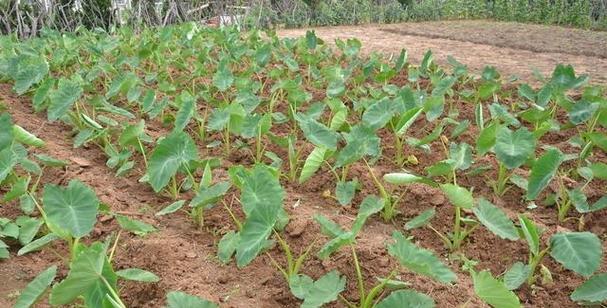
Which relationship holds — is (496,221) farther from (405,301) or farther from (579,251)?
(405,301)

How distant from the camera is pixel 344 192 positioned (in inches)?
77.9

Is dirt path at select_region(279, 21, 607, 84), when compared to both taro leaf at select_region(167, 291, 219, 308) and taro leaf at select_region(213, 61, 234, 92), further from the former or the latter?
taro leaf at select_region(167, 291, 219, 308)

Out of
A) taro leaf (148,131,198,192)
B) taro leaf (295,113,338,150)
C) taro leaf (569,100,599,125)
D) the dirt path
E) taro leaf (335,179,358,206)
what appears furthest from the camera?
the dirt path

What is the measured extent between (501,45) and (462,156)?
3908mm

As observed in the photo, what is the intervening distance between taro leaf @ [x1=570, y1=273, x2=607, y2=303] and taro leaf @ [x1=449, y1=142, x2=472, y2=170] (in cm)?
53

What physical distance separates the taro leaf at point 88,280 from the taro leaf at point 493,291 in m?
0.69

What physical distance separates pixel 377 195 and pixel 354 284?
569mm

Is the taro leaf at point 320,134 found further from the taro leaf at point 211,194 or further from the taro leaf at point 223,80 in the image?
the taro leaf at point 223,80

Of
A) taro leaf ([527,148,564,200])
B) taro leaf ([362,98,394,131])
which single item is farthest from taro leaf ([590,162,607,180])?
taro leaf ([362,98,394,131])

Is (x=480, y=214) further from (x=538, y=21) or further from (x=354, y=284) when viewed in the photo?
(x=538, y=21)

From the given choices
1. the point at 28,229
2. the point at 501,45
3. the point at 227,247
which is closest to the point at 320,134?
the point at 227,247

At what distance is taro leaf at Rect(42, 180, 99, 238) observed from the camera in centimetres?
140

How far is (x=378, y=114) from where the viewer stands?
7.44 feet

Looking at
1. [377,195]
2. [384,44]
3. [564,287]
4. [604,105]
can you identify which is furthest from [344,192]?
[384,44]
